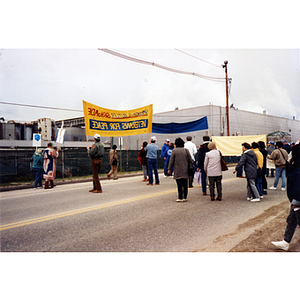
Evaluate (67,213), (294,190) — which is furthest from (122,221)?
(294,190)

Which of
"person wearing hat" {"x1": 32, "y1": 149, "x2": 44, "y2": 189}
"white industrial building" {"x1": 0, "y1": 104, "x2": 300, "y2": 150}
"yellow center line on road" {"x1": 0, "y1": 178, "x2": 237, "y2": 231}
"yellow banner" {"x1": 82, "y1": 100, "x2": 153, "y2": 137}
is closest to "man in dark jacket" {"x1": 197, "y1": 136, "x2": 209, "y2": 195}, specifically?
"white industrial building" {"x1": 0, "y1": 104, "x2": 300, "y2": 150}

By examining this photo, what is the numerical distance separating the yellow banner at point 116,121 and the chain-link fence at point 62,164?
5.98 meters

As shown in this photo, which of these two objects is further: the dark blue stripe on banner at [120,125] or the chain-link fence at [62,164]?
the chain-link fence at [62,164]

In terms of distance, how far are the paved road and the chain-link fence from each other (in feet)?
8.48

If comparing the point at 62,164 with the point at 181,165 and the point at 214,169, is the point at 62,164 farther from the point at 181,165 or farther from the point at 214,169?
the point at 214,169

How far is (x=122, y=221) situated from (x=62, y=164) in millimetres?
9024

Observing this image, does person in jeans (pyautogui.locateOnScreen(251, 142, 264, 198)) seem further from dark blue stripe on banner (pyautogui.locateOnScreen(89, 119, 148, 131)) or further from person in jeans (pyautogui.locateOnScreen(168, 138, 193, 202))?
dark blue stripe on banner (pyautogui.locateOnScreen(89, 119, 148, 131))

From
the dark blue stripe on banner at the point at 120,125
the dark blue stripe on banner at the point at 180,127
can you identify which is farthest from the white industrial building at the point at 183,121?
the dark blue stripe on banner at the point at 120,125

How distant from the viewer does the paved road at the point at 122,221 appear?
4484 mm

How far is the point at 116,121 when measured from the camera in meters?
7.00

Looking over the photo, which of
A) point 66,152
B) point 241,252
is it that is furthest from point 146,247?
point 66,152

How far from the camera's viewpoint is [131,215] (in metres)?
6.29

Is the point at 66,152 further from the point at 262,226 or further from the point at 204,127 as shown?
the point at 262,226

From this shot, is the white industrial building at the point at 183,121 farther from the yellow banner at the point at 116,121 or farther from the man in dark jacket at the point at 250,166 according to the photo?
the man in dark jacket at the point at 250,166
